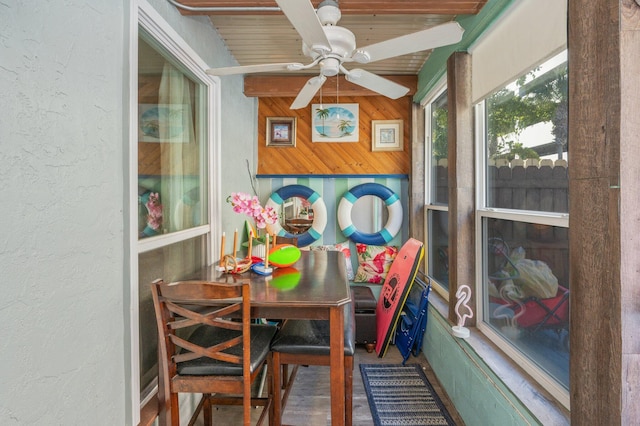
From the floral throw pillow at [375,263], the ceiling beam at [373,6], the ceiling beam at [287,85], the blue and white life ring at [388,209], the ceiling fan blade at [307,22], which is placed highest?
the ceiling beam at [287,85]

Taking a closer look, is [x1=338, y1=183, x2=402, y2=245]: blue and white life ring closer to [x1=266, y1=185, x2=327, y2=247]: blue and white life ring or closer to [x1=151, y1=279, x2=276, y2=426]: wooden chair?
[x1=266, y1=185, x2=327, y2=247]: blue and white life ring

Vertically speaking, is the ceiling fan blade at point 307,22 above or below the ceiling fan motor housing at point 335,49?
below

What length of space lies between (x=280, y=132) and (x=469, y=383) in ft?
8.92

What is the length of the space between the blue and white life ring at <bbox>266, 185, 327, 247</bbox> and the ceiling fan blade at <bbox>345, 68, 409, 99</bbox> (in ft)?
4.88

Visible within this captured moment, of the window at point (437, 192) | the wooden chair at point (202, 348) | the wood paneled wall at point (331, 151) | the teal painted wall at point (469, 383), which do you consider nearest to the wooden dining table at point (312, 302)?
the wooden chair at point (202, 348)

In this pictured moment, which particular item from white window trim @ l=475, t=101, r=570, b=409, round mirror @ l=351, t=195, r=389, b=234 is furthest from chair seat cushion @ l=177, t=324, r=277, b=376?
round mirror @ l=351, t=195, r=389, b=234

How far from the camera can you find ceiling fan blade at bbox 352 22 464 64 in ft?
3.90

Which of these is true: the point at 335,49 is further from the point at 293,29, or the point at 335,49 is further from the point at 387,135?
the point at 387,135

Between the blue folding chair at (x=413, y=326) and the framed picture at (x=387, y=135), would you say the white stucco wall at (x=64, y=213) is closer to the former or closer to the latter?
the blue folding chair at (x=413, y=326)

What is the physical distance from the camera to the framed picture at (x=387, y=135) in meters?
3.28

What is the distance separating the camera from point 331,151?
10.9ft

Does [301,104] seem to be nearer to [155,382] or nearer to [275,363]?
[275,363]

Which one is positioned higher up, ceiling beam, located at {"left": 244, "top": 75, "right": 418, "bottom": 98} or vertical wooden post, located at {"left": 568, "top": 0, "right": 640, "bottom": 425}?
ceiling beam, located at {"left": 244, "top": 75, "right": 418, "bottom": 98}

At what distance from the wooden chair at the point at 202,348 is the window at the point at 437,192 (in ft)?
5.96
